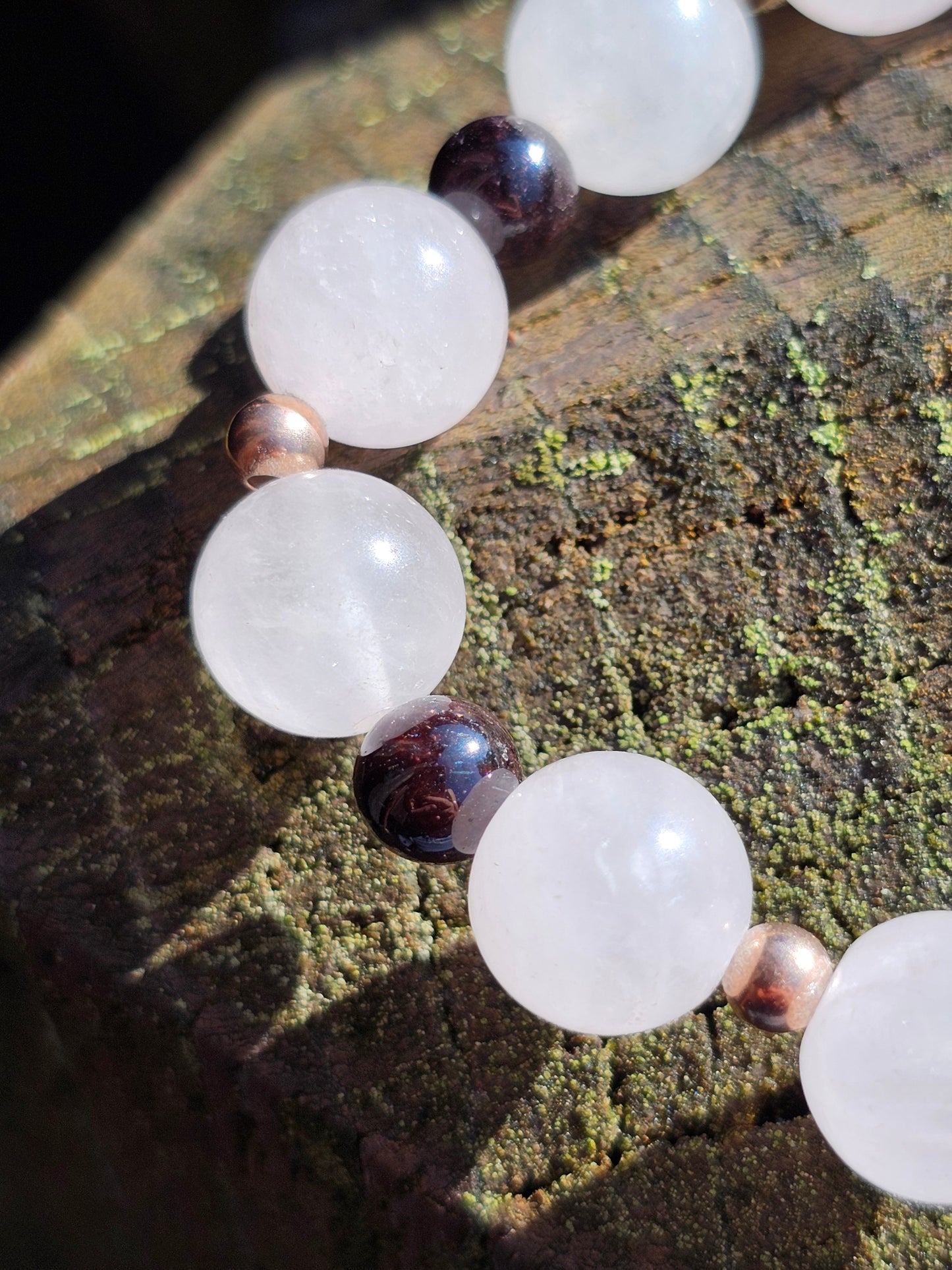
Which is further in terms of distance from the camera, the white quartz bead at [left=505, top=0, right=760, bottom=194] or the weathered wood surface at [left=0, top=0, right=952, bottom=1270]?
the white quartz bead at [left=505, top=0, right=760, bottom=194]

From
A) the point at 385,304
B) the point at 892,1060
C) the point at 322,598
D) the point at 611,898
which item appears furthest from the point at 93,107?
the point at 892,1060

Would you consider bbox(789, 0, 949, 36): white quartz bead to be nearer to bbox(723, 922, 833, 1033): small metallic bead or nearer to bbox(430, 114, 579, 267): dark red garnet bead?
bbox(430, 114, 579, 267): dark red garnet bead

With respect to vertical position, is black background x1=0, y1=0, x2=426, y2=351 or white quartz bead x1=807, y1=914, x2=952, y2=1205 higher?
black background x1=0, y1=0, x2=426, y2=351

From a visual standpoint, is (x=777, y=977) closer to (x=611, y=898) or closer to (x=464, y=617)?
(x=611, y=898)

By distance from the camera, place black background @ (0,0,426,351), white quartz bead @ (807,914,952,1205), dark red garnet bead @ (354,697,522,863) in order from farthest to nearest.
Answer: black background @ (0,0,426,351), dark red garnet bead @ (354,697,522,863), white quartz bead @ (807,914,952,1205)

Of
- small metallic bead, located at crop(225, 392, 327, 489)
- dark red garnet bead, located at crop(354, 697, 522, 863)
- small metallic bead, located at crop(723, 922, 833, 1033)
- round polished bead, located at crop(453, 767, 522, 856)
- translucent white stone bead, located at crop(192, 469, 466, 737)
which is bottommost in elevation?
small metallic bead, located at crop(723, 922, 833, 1033)

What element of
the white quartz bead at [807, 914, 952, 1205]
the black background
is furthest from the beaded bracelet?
the black background
